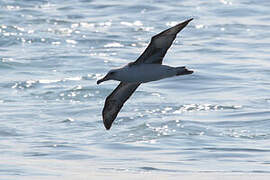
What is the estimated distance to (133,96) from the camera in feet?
78.1

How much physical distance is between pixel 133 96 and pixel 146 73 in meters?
11.8

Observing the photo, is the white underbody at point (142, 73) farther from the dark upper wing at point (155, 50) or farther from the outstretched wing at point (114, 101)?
the outstretched wing at point (114, 101)

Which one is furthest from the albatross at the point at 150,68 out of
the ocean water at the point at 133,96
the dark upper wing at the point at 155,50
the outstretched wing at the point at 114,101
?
the ocean water at the point at 133,96

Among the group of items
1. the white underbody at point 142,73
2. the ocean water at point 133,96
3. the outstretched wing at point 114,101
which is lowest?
the ocean water at point 133,96

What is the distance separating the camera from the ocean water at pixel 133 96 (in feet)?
56.1

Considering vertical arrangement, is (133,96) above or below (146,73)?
below

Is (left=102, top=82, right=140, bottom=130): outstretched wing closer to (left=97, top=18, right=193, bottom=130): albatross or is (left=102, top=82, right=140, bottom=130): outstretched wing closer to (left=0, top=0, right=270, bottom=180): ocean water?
(left=97, top=18, right=193, bottom=130): albatross

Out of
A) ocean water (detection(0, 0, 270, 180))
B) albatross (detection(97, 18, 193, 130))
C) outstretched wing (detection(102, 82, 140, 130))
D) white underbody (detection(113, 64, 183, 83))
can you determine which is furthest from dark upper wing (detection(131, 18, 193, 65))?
ocean water (detection(0, 0, 270, 180))

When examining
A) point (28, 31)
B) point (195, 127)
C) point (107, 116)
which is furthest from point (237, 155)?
point (28, 31)

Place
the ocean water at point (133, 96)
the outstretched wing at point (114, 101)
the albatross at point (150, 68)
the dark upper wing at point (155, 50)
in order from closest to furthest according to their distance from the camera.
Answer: the albatross at point (150, 68)
the dark upper wing at point (155, 50)
the outstretched wing at point (114, 101)
the ocean water at point (133, 96)

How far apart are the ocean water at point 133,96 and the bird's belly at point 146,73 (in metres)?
3.98

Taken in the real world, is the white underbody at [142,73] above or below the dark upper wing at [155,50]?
below

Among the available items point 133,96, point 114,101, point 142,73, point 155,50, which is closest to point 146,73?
point 142,73

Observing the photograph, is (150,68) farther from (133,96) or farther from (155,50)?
(133,96)
